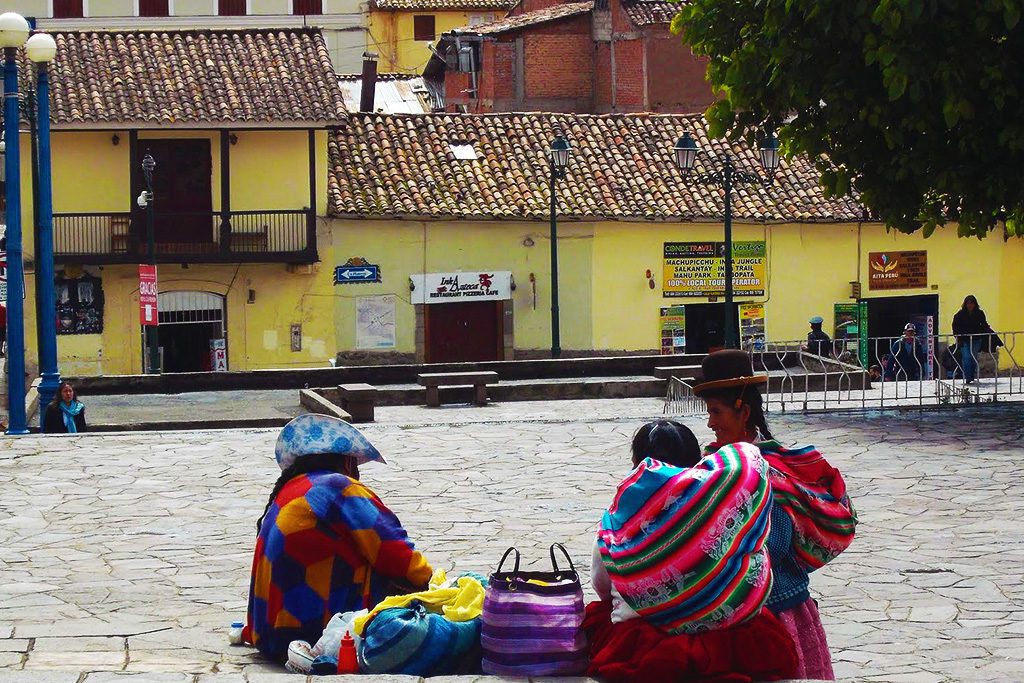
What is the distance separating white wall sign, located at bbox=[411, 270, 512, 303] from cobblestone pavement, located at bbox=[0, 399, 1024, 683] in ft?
52.4

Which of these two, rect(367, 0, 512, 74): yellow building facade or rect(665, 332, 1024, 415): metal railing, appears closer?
rect(665, 332, 1024, 415): metal railing

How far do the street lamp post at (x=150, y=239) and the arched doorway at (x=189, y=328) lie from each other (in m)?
0.85

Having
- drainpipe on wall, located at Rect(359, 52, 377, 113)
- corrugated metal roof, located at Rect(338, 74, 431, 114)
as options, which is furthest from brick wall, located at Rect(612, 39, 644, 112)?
drainpipe on wall, located at Rect(359, 52, 377, 113)

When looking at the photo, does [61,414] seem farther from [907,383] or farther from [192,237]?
[192,237]

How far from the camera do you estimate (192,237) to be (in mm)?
32281

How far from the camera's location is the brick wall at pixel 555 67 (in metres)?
38.5

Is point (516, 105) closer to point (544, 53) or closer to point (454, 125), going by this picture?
point (544, 53)

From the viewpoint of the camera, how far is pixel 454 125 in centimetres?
3438

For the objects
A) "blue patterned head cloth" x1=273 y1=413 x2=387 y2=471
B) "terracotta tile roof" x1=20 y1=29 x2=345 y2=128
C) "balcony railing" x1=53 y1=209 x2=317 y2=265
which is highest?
"terracotta tile roof" x1=20 y1=29 x2=345 y2=128

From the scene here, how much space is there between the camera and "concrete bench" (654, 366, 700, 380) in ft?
71.0

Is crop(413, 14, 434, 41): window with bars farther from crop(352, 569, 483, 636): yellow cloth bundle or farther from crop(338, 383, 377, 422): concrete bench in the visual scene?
crop(352, 569, 483, 636): yellow cloth bundle

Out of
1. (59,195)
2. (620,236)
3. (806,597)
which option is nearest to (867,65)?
(806,597)

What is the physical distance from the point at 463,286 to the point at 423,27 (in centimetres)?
1957

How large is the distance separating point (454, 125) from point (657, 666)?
97.9 feet
